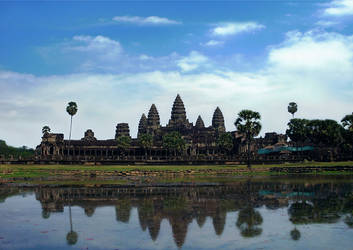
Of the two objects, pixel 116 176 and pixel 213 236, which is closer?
pixel 213 236

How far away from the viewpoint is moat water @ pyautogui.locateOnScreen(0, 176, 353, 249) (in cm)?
1969

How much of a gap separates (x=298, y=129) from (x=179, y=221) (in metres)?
107

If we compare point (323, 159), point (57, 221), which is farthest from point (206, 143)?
point (57, 221)

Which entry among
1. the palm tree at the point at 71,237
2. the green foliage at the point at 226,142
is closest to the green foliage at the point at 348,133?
the green foliage at the point at 226,142

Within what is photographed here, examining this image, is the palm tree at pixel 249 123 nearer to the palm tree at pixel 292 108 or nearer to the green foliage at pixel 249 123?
the green foliage at pixel 249 123

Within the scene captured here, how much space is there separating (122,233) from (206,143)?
158388mm

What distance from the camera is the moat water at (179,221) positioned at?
19688mm

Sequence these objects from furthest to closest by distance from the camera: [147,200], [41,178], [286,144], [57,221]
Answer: [286,144]
[41,178]
[147,200]
[57,221]

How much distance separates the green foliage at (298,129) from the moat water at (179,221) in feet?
291

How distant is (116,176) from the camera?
69375 mm

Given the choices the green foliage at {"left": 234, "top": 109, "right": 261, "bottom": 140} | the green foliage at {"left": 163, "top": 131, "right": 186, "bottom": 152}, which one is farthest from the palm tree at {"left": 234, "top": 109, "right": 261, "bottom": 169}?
the green foliage at {"left": 163, "top": 131, "right": 186, "bottom": 152}

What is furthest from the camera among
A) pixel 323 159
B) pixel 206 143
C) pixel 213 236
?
pixel 206 143

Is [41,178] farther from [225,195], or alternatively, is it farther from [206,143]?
[206,143]

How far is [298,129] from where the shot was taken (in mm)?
125375
